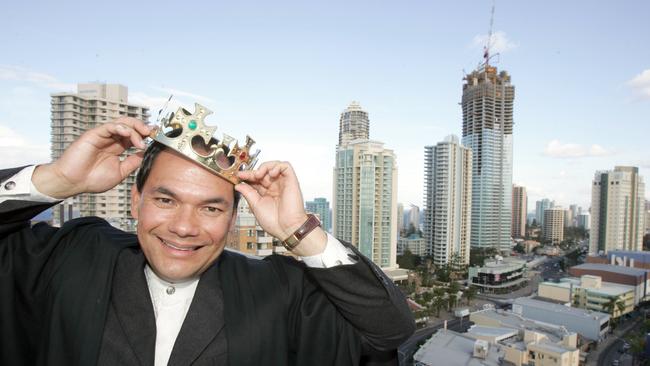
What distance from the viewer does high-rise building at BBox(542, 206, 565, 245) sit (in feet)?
194

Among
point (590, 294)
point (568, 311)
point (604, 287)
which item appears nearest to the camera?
point (568, 311)

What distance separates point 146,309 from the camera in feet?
4.21

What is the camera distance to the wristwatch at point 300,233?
1.22m

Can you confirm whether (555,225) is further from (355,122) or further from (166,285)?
(166,285)

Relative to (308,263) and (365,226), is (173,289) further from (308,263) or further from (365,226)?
(365,226)

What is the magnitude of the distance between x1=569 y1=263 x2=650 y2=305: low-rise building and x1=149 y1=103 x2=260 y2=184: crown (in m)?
33.8

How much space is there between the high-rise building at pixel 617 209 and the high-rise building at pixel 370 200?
2836cm

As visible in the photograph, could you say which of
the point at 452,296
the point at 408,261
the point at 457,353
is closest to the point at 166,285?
the point at 457,353

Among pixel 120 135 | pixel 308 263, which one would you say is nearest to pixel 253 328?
pixel 308 263

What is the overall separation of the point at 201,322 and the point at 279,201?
0.47 m

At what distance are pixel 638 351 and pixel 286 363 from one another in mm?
22227

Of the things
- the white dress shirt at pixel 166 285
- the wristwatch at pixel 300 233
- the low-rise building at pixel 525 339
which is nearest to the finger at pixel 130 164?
the white dress shirt at pixel 166 285

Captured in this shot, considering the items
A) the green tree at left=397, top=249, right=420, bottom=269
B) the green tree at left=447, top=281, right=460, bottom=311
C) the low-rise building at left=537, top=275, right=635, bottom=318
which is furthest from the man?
the green tree at left=397, top=249, right=420, bottom=269

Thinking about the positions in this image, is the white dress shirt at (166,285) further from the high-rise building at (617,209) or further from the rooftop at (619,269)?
the high-rise building at (617,209)
